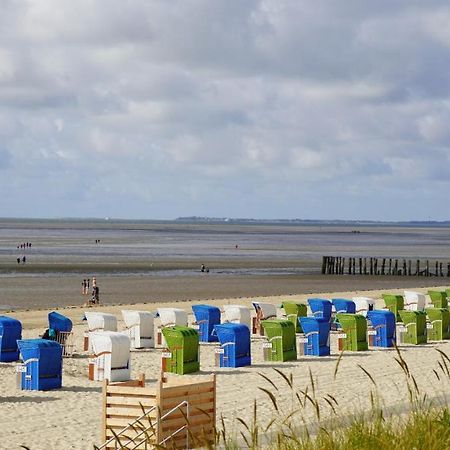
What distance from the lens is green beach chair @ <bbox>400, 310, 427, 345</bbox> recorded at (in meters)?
31.0

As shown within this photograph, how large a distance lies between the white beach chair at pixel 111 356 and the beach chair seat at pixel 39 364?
3.83ft

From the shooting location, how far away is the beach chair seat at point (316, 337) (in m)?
27.9

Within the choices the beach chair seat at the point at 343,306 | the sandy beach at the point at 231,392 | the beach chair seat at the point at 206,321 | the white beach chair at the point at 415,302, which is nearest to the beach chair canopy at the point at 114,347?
the sandy beach at the point at 231,392

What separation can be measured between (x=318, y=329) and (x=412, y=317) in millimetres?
4265

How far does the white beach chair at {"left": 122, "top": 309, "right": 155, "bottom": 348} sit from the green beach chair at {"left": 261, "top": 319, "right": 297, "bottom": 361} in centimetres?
401

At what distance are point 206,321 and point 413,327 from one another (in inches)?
248

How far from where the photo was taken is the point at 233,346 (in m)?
25.3

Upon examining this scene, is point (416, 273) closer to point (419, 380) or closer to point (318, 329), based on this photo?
point (318, 329)

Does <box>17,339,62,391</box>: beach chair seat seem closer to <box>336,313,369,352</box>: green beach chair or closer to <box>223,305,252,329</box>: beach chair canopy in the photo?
<box>336,313,369,352</box>: green beach chair

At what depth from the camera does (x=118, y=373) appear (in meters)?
22.6

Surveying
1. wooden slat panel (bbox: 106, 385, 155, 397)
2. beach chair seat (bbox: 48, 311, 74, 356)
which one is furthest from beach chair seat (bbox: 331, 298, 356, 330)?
wooden slat panel (bbox: 106, 385, 155, 397)

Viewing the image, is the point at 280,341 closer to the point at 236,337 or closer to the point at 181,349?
the point at 236,337

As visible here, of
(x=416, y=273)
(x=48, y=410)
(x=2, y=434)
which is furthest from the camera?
(x=416, y=273)

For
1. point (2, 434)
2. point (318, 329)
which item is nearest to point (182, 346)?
point (318, 329)
